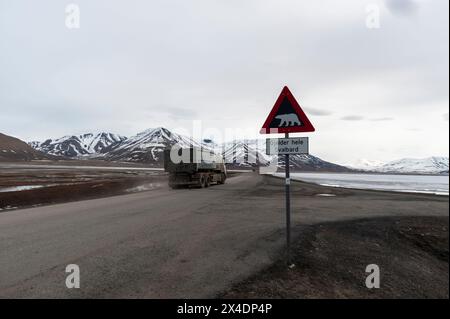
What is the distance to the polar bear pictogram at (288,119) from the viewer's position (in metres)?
5.61

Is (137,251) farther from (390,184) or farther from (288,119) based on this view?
(390,184)

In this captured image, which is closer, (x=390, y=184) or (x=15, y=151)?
(x=390, y=184)

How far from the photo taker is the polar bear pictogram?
5.61m

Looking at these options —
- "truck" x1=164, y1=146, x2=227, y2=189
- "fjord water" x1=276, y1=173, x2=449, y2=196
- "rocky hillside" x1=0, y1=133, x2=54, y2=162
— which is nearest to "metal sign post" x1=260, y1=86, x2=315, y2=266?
"truck" x1=164, y1=146, x2=227, y2=189

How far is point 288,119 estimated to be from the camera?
5664mm

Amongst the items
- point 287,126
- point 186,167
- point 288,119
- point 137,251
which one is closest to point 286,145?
point 287,126

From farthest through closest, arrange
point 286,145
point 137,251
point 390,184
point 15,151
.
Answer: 1. point 15,151
2. point 390,184
3. point 137,251
4. point 286,145

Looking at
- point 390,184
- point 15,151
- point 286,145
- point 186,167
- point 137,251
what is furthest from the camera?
point 15,151

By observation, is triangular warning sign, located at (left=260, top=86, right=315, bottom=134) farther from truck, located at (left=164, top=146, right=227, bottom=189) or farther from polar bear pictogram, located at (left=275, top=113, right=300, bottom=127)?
truck, located at (left=164, top=146, right=227, bottom=189)

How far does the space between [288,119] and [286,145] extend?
479mm

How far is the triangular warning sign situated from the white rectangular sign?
0.16 m
